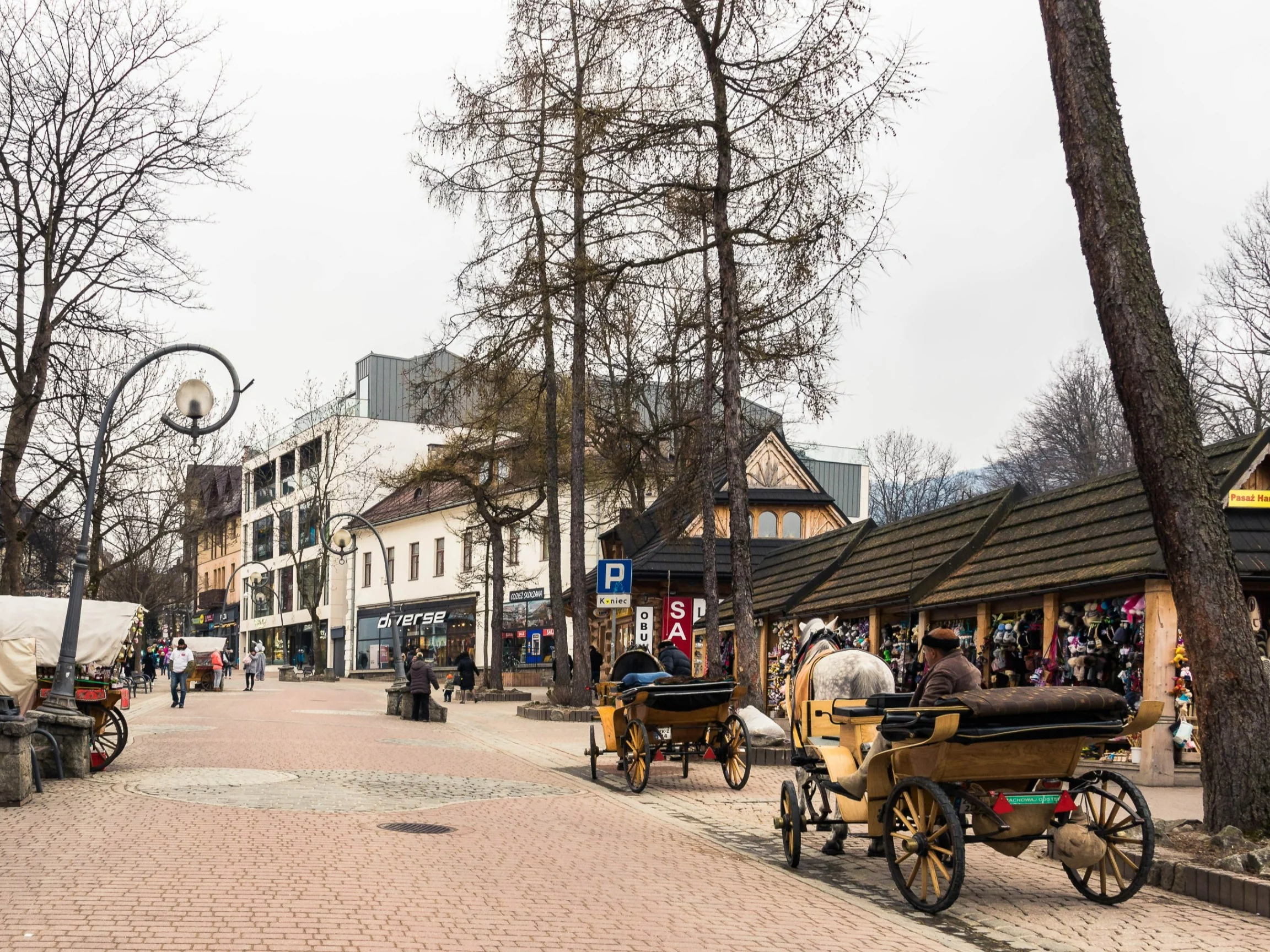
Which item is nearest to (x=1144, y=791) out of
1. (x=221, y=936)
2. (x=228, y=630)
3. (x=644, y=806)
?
(x=644, y=806)

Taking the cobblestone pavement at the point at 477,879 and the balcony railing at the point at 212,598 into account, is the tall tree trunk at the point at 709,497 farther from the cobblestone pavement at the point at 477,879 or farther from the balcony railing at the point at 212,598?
the balcony railing at the point at 212,598

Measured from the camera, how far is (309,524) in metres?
70.2

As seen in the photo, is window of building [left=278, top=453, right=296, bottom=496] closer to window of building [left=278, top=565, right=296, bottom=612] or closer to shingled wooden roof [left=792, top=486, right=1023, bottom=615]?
window of building [left=278, top=565, right=296, bottom=612]

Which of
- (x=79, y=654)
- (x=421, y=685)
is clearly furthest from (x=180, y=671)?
(x=79, y=654)

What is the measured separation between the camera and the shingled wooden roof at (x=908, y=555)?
71.5ft

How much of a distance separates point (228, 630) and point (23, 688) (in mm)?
89518

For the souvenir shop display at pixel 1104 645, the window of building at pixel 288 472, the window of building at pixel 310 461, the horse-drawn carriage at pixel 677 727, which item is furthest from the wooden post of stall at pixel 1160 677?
the window of building at pixel 288 472

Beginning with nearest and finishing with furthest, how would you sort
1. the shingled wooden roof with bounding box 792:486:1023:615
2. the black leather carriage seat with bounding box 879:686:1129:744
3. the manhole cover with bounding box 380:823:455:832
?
the black leather carriage seat with bounding box 879:686:1129:744 < the manhole cover with bounding box 380:823:455:832 < the shingled wooden roof with bounding box 792:486:1023:615

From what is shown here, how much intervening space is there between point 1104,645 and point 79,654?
13.2 meters

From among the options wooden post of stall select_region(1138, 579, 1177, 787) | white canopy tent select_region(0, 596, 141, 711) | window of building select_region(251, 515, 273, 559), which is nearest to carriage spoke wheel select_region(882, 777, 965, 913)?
wooden post of stall select_region(1138, 579, 1177, 787)

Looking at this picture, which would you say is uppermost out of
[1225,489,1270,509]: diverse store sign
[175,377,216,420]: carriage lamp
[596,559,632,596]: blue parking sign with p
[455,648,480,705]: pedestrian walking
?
[175,377,216,420]: carriage lamp

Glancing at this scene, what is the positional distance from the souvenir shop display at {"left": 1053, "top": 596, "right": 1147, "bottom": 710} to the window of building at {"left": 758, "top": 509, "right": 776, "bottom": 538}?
75.9ft

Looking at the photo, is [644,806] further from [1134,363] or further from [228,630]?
[228,630]

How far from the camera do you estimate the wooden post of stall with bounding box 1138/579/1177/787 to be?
639 inches
